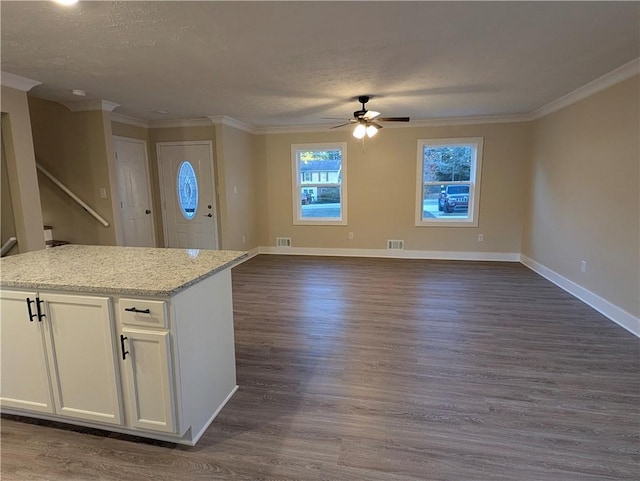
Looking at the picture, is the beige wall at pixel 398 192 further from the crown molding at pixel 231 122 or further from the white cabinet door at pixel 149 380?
the white cabinet door at pixel 149 380

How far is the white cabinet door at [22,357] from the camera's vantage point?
1919 millimetres

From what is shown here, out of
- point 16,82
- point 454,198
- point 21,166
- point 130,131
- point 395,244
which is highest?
point 16,82

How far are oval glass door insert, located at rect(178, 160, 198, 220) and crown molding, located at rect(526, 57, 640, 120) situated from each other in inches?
215

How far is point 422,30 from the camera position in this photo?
7.95ft

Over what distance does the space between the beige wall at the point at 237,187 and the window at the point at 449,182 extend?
10.00ft

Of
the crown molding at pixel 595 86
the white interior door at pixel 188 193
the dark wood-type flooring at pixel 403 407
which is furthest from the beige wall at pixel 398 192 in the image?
the dark wood-type flooring at pixel 403 407

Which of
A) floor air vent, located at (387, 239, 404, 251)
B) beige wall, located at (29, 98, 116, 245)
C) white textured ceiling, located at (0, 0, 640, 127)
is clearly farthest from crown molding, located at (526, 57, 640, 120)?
beige wall, located at (29, 98, 116, 245)

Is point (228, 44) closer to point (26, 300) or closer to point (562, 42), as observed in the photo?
point (26, 300)

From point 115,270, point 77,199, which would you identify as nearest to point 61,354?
point 115,270

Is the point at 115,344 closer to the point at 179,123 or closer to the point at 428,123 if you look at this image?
the point at 179,123

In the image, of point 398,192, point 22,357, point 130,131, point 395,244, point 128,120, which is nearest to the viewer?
point 22,357

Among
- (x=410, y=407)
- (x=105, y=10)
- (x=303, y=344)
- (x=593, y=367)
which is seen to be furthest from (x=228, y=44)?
(x=593, y=367)

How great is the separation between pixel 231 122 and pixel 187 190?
1384 millimetres

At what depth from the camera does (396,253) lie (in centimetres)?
653
